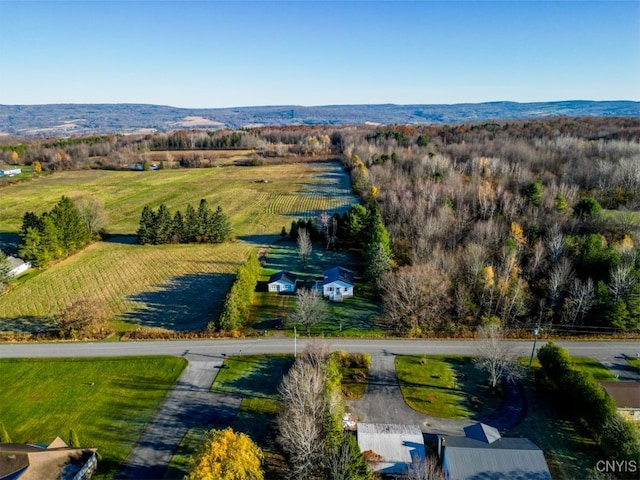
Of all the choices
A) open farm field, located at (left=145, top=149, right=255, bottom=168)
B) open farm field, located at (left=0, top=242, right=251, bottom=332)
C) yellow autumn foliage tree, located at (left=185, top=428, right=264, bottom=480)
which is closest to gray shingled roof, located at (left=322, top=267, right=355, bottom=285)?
open farm field, located at (left=0, top=242, right=251, bottom=332)

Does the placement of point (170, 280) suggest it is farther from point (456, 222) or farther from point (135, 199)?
point (135, 199)

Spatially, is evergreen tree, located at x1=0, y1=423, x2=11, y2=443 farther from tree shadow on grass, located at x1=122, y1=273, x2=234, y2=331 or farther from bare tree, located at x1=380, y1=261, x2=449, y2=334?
bare tree, located at x1=380, y1=261, x2=449, y2=334

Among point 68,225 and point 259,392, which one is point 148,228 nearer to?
point 68,225

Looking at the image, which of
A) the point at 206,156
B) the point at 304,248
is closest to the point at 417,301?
the point at 304,248

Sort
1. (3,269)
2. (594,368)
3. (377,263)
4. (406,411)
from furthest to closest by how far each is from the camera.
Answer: (3,269) → (377,263) → (594,368) → (406,411)

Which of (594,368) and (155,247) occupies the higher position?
(155,247)

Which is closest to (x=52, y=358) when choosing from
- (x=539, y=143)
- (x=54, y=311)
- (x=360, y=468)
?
(x=54, y=311)

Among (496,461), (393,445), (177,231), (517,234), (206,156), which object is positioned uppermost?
(206,156)

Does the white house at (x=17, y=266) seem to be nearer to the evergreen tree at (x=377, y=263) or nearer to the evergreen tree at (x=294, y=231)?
the evergreen tree at (x=294, y=231)
